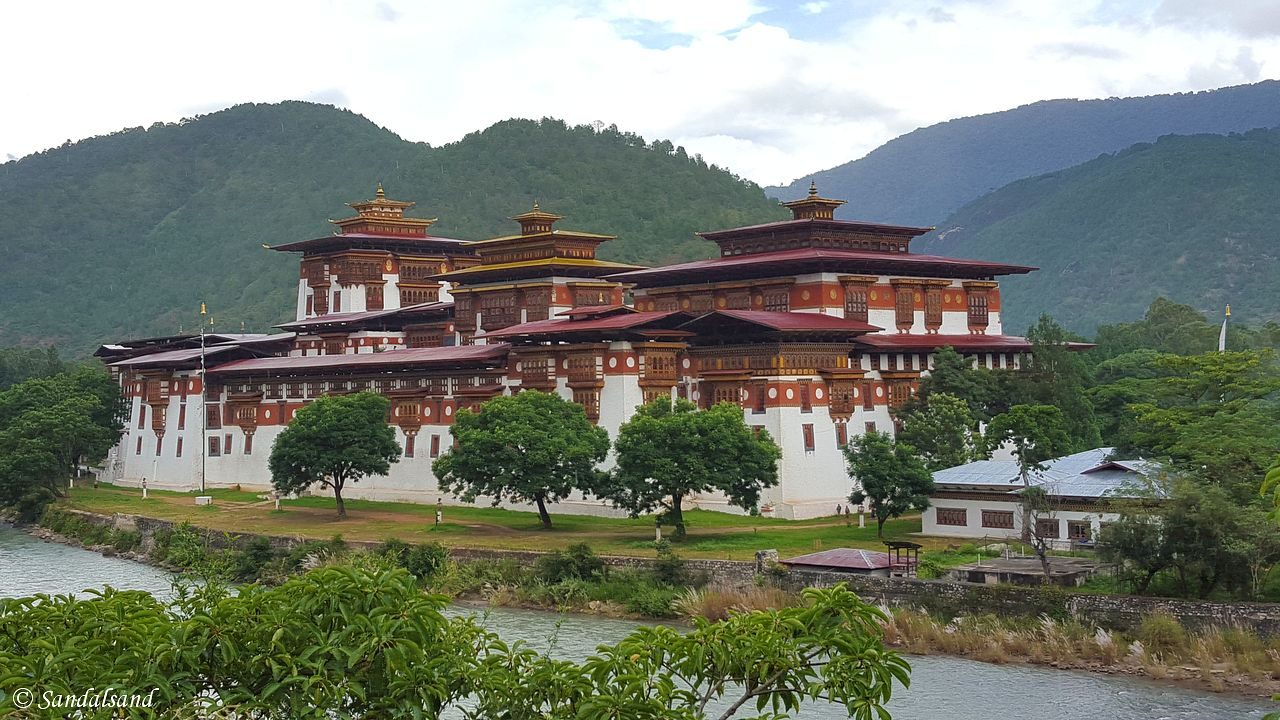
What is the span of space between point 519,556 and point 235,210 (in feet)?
434

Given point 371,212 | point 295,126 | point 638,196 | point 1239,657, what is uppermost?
point 295,126

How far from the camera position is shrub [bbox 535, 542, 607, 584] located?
45.8 meters

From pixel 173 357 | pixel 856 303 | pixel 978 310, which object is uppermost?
pixel 978 310

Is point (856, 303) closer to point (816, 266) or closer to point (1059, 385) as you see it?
point (816, 266)

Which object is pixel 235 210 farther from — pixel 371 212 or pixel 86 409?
pixel 86 409

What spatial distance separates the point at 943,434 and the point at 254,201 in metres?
129

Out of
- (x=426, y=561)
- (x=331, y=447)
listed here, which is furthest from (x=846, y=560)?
(x=331, y=447)

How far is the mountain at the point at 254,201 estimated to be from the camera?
146500 millimetres

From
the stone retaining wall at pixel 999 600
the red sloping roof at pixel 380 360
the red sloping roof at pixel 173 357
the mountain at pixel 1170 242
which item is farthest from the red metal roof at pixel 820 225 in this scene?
the mountain at pixel 1170 242

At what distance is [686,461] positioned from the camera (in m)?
49.3

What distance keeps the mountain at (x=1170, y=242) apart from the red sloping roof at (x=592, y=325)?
100893mm

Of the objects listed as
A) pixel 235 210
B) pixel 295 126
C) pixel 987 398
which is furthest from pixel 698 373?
pixel 295 126

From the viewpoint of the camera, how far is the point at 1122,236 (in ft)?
592

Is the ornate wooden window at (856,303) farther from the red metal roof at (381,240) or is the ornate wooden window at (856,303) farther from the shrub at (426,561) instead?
the red metal roof at (381,240)
